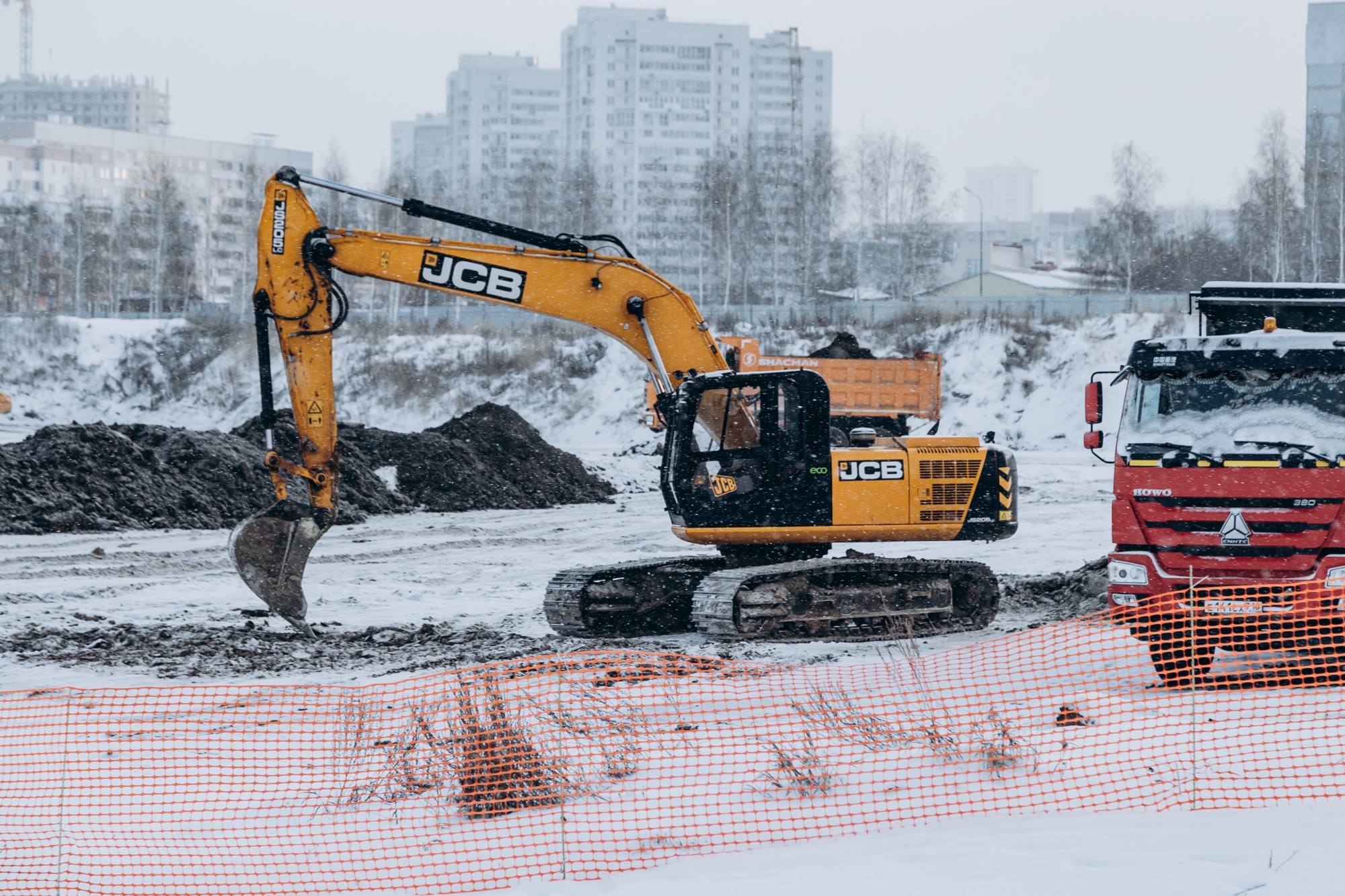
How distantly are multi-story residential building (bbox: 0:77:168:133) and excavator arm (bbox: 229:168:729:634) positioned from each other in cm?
18845

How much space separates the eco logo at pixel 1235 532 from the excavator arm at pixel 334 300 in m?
4.59

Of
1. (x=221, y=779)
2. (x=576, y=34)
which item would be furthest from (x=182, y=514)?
(x=576, y=34)

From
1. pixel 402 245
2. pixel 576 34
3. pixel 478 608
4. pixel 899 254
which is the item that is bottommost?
pixel 478 608

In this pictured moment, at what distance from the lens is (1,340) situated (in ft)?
180

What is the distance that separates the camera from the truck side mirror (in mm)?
9688

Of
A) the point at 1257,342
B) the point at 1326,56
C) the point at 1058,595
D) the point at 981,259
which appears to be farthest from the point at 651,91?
the point at 1257,342

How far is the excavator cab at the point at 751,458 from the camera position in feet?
37.1

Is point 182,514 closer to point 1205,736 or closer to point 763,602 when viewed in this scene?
point 763,602

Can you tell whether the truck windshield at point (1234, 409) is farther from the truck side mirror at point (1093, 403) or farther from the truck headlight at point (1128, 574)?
the truck headlight at point (1128, 574)

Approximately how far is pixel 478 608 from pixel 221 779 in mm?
6211

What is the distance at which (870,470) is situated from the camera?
11562mm

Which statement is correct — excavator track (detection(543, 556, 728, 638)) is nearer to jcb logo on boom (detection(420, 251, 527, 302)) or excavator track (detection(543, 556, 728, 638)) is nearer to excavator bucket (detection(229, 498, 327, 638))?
excavator bucket (detection(229, 498, 327, 638))

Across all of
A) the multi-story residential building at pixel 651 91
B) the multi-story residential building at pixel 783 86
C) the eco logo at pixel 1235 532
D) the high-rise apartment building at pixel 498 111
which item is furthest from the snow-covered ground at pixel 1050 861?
the high-rise apartment building at pixel 498 111

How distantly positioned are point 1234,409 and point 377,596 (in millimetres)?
9121
